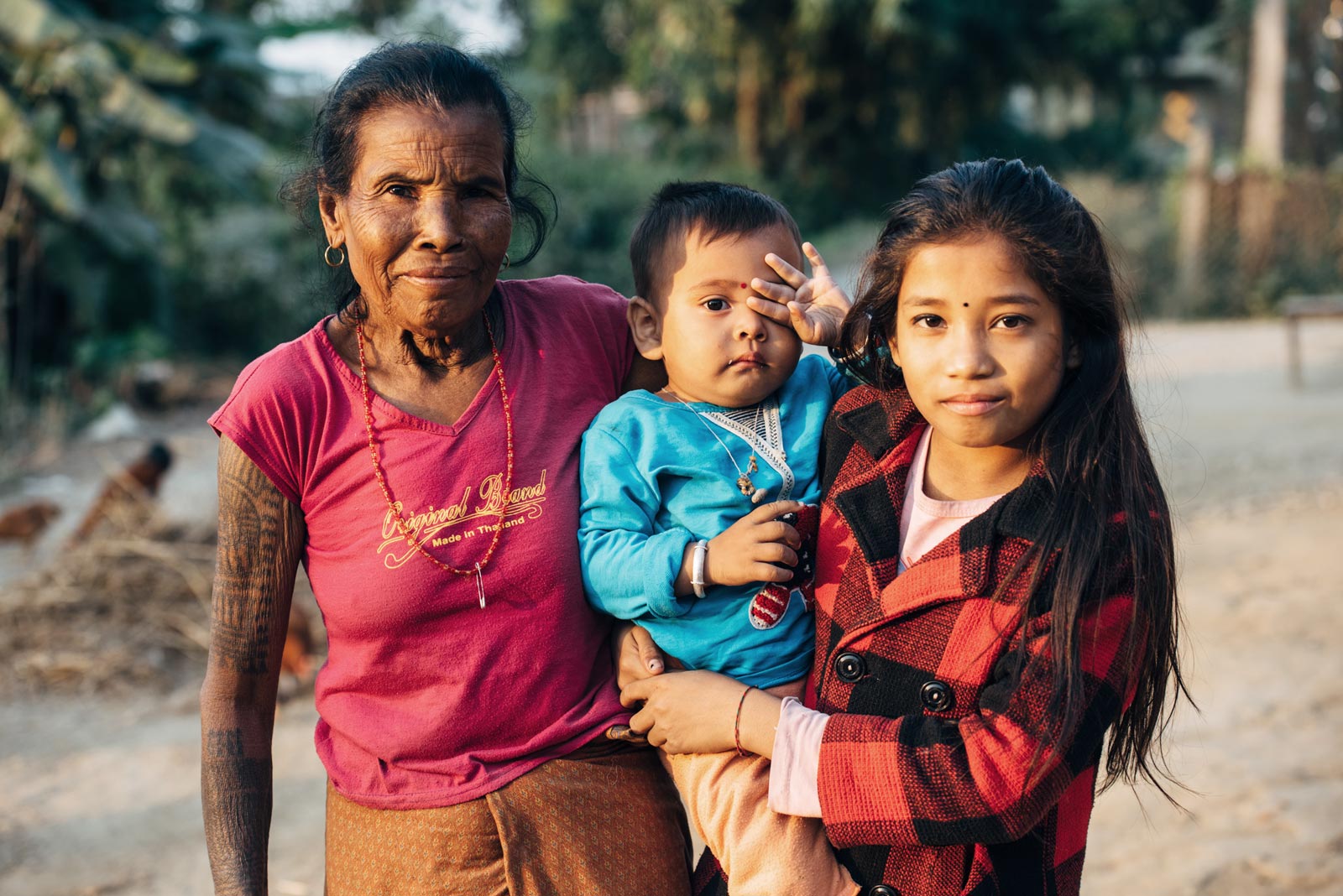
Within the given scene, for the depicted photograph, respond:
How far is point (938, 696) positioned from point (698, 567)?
16.0 inches

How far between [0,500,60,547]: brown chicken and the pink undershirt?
6.26m

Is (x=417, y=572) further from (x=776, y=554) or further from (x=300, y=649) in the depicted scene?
(x=300, y=649)

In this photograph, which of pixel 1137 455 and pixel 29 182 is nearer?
pixel 1137 455

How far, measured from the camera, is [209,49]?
447 inches

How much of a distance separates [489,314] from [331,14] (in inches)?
877

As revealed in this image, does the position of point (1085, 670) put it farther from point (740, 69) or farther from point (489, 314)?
point (740, 69)

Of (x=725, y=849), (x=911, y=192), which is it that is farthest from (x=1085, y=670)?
(x=911, y=192)

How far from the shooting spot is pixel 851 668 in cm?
174


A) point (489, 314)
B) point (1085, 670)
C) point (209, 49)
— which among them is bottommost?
point (1085, 670)

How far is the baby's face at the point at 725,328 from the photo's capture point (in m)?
2.00

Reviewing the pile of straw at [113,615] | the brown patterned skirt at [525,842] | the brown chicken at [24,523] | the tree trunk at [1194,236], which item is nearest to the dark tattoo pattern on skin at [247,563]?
the brown patterned skirt at [525,842]

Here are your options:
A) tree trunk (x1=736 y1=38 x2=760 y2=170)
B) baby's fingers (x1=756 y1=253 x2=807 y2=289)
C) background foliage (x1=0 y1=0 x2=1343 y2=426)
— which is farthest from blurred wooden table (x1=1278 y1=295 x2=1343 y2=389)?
baby's fingers (x1=756 y1=253 x2=807 y2=289)

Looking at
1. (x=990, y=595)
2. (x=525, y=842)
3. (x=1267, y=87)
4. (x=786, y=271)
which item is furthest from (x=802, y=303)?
(x=1267, y=87)

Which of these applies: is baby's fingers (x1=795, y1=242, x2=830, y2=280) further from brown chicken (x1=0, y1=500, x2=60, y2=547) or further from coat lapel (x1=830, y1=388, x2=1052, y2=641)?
brown chicken (x1=0, y1=500, x2=60, y2=547)
